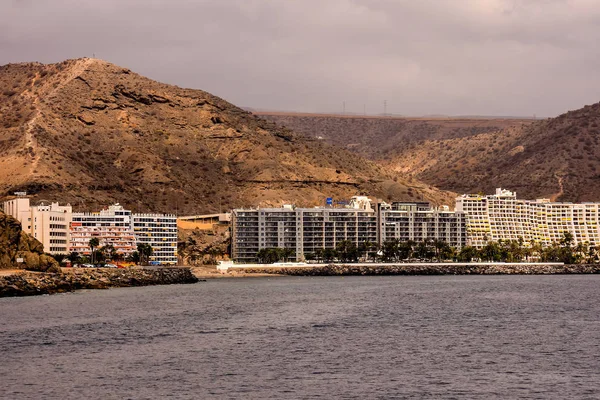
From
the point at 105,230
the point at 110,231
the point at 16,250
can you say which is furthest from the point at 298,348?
the point at 110,231

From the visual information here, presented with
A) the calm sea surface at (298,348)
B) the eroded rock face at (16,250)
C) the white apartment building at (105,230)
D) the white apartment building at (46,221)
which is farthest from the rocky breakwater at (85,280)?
the white apartment building at (105,230)

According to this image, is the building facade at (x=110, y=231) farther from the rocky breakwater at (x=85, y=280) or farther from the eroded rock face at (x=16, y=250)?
the eroded rock face at (x=16, y=250)

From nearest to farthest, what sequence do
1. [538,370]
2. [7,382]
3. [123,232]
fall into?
[7,382] < [538,370] < [123,232]

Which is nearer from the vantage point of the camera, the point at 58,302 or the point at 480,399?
the point at 480,399

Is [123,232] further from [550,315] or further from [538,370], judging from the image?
[538,370]

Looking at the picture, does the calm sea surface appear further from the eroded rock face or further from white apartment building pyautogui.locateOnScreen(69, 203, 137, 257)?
white apartment building pyautogui.locateOnScreen(69, 203, 137, 257)

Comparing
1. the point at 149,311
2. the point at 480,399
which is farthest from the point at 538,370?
the point at 149,311

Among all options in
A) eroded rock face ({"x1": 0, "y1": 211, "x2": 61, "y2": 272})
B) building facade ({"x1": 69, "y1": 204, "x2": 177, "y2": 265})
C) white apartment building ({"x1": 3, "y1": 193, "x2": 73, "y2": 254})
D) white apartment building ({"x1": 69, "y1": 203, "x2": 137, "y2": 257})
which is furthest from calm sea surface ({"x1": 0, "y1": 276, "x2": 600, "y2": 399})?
building facade ({"x1": 69, "y1": 204, "x2": 177, "y2": 265})
